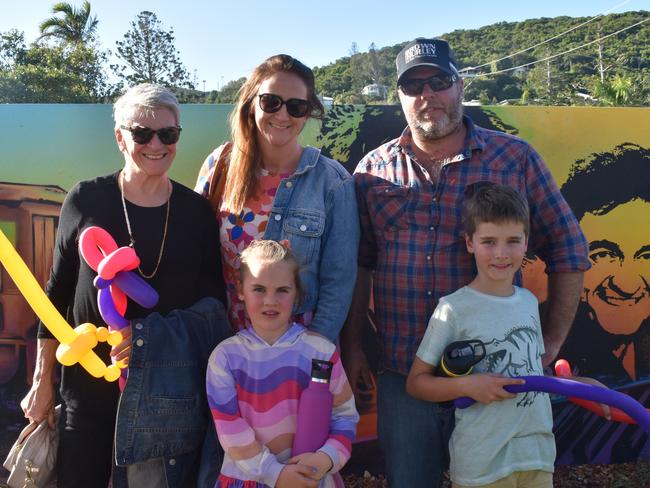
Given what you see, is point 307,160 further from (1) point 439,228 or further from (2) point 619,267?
(2) point 619,267

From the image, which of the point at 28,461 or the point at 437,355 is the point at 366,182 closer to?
the point at 437,355

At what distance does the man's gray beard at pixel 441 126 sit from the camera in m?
2.72

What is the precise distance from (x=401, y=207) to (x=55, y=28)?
27.7m

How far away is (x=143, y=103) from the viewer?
7.82 feet

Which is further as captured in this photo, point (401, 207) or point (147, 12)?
point (147, 12)

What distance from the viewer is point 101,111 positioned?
421cm

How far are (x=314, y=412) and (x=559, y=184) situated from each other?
2.97 meters

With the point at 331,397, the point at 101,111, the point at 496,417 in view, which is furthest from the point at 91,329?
the point at 101,111

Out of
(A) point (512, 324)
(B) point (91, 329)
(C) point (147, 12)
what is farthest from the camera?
(C) point (147, 12)

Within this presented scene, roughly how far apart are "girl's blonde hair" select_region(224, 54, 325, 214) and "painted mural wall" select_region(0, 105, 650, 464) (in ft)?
5.22

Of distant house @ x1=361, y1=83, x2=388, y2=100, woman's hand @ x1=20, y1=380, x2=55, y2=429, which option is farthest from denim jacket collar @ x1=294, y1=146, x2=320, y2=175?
distant house @ x1=361, y1=83, x2=388, y2=100

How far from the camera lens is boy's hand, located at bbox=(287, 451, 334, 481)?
2119 millimetres

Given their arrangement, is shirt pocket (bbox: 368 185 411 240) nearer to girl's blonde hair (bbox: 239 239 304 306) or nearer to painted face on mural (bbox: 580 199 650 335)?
girl's blonde hair (bbox: 239 239 304 306)

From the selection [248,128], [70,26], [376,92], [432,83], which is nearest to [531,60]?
[376,92]
